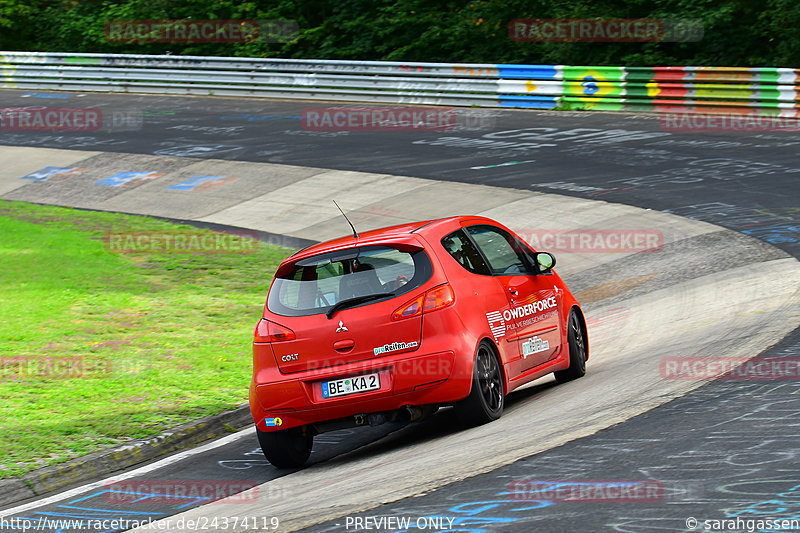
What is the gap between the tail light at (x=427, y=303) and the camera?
7555 mm

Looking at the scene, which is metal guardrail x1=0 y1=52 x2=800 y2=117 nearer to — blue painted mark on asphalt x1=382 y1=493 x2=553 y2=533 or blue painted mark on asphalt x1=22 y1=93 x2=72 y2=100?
blue painted mark on asphalt x1=22 y1=93 x2=72 y2=100

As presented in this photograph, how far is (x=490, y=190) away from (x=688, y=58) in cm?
1314

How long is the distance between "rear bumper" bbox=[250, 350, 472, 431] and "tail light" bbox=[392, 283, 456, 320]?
11.2 inches

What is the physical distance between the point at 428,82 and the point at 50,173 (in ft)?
35.4

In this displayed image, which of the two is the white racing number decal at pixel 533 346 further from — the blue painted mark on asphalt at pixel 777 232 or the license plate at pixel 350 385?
the blue painted mark on asphalt at pixel 777 232

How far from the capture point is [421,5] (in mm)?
36656

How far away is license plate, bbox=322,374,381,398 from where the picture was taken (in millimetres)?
7512

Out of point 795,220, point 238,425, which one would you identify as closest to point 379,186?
point 795,220

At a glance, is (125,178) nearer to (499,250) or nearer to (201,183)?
(201,183)

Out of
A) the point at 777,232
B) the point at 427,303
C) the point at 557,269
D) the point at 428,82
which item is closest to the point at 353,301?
the point at 427,303

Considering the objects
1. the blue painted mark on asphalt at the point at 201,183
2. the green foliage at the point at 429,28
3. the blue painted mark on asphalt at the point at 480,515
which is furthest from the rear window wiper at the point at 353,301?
the green foliage at the point at 429,28

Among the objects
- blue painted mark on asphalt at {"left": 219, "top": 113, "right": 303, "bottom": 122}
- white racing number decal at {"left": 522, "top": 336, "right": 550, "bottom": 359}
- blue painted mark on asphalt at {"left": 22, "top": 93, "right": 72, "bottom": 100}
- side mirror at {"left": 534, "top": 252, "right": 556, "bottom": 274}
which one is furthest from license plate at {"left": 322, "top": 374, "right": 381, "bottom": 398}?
blue painted mark on asphalt at {"left": 22, "top": 93, "right": 72, "bottom": 100}

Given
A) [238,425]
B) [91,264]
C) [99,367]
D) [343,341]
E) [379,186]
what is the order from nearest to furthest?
[343,341] → [238,425] → [99,367] → [91,264] → [379,186]

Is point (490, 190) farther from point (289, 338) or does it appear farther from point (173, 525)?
point (173, 525)
